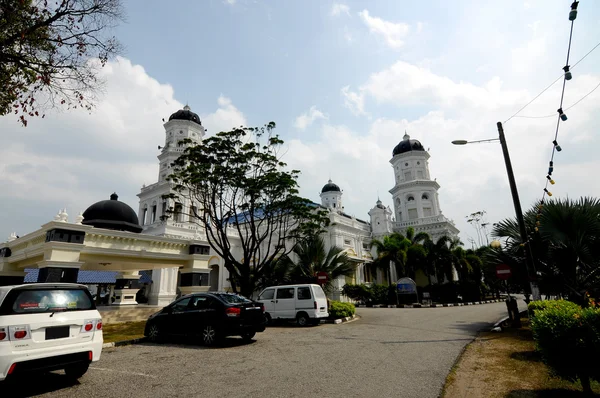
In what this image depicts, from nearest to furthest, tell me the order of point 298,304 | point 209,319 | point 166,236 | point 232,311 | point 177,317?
point 232,311
point 209,319
point 177,317
point 298,304
point 166,236

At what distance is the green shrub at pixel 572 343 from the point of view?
161 inches

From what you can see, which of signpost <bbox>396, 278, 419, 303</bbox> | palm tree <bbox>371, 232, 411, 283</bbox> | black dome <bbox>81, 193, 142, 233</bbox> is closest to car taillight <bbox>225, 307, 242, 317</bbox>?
black dome <bbox>81, 193, 142, 233</bbox>

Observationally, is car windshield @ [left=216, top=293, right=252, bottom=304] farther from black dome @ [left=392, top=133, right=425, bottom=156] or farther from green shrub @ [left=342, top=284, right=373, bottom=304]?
black dome @ [left=392, top=133, right=425, bottom=156]

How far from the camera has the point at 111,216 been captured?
22.8 m

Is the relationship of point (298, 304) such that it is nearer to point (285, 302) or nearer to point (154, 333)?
point (285, 302)

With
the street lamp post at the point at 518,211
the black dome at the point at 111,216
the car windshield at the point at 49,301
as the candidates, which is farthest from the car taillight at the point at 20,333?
the black dome at the point at 111,216

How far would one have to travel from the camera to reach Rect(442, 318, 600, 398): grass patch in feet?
16.2

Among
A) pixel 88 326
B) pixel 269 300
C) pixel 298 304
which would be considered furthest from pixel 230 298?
pixel 269 300

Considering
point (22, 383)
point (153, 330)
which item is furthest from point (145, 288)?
point (22, 383)

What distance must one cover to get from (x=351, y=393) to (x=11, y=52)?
10.7 m

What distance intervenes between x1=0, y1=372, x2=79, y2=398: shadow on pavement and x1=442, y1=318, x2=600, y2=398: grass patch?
640 centimetres

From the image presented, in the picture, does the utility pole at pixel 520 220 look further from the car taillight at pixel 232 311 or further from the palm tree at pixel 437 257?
the palm tree at pixel 437 257

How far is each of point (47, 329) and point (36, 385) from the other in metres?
1.28

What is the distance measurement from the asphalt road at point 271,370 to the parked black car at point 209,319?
16.2 inches
